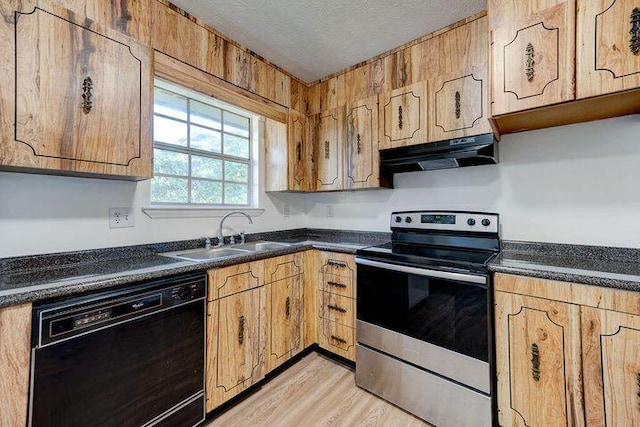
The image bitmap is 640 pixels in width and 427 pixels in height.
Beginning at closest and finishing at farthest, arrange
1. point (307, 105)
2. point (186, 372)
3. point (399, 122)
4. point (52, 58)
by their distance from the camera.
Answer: point (52, 58) → point (186, 372) → point (399, 122) → point (307, 105)

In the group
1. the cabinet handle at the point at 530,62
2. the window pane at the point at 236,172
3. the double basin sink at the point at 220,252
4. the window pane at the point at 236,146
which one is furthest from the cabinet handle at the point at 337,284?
the cabinet handle at the point at 530,62

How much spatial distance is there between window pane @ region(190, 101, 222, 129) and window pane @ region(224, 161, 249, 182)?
1.11 ft

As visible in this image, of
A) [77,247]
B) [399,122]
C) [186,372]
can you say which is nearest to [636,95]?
[399,122]

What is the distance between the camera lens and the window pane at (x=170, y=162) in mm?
1978

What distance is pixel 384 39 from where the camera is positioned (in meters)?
2.10

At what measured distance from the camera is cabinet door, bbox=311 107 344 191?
95.0 inches

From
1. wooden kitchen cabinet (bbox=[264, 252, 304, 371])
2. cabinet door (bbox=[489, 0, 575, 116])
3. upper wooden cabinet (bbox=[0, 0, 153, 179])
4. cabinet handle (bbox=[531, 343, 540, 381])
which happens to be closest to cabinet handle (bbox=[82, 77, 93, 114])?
upper wooden cabinet (bbox=[0, 0, 153, 179])

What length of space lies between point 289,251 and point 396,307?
2.76ft

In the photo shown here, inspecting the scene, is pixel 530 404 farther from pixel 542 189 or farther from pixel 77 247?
pixel 77 247

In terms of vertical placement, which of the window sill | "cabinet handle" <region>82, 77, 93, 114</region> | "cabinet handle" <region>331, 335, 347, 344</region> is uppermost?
"cabinet handle" <region>82, 77, 93, 114</region>

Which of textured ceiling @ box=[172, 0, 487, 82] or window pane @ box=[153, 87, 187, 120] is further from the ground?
textured ceiling @ box=[172, 0, 487, 82]

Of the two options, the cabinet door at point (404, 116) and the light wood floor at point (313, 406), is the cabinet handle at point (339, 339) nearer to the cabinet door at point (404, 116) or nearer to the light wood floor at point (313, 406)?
the light wood floor at point (313, 406)

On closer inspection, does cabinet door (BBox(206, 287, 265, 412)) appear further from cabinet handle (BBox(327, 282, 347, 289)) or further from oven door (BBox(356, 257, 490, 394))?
oven door (BBox(356, 257, 490, 394))

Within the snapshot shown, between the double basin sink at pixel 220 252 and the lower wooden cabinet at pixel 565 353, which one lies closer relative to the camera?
the lower wooden cabinet at pixel 565 353
